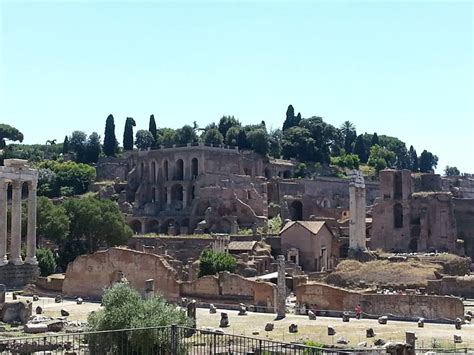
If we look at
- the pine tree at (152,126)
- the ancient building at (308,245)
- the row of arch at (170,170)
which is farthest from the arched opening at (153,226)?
the pine tree at (152,126)

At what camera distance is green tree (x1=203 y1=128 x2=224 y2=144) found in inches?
3408

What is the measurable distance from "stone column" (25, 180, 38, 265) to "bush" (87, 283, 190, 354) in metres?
26.5

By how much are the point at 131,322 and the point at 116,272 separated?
21.1 meters

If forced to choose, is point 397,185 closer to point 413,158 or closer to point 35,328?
point 35,328

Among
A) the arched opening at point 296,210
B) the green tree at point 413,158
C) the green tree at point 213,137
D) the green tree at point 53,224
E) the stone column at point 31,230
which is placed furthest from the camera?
the green tree at point 413,158

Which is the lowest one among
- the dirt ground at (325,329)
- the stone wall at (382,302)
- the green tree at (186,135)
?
the dirt ground at (325,329)

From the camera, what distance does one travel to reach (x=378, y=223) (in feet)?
219

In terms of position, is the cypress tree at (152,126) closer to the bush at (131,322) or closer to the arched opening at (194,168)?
the arched opening at (194,168)

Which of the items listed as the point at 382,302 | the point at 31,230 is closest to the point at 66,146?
the point at 31,230

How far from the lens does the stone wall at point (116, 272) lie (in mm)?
43844

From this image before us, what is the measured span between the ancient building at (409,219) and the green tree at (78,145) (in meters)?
44.2

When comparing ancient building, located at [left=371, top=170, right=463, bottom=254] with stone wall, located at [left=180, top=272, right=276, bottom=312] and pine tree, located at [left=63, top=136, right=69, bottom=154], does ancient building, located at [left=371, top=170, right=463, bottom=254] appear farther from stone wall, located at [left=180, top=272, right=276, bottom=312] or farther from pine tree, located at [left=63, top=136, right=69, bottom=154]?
pine tree, located at [left=63, top=136, right=69, bottom=154]

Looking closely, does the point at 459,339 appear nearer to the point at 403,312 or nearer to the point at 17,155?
the point at 403,312

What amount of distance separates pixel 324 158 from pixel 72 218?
43.0 meters
